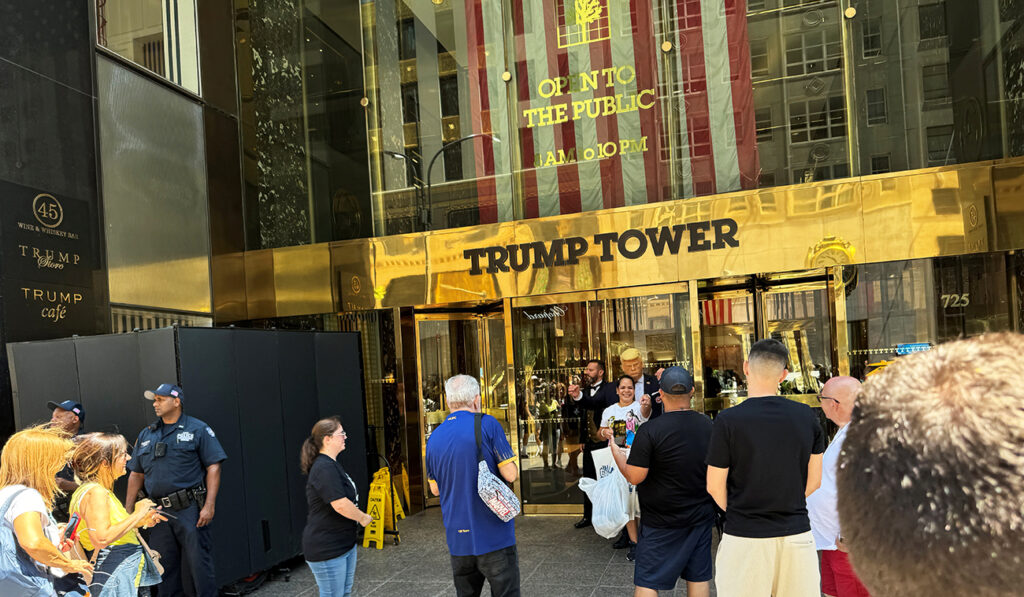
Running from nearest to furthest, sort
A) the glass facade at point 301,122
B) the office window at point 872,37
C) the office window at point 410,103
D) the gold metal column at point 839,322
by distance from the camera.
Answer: the gold metal column at point 839,322 < the office window at point 872,37 < the office window at point 410,103 < the glass facade at point 301,122

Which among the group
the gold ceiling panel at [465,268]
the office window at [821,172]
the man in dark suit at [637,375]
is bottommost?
the man in dark suit at [637,375]

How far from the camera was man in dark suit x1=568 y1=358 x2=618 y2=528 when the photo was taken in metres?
8.00

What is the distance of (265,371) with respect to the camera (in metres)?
7.30

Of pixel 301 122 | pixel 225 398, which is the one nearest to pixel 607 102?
pixel 301 122

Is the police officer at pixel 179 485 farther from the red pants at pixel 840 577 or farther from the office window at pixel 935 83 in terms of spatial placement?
the office window at pixel 935 83

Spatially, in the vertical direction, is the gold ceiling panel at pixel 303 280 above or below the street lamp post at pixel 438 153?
below

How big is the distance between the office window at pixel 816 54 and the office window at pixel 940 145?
133 centimetres

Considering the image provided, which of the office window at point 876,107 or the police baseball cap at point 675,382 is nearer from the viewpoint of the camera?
the police baseball cap at point 675,382

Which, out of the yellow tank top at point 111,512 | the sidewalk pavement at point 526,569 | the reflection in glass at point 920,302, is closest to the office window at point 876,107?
the reflection in glass at point 920,302

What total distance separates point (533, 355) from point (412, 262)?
2.01 m

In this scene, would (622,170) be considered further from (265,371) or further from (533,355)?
(265,371)

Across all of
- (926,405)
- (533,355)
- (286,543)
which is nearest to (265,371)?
(286,543)

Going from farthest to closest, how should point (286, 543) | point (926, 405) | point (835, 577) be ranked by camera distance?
point (286, 543) < point (835, 577) < point (926, 405)

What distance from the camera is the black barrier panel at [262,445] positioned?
6887 mm
